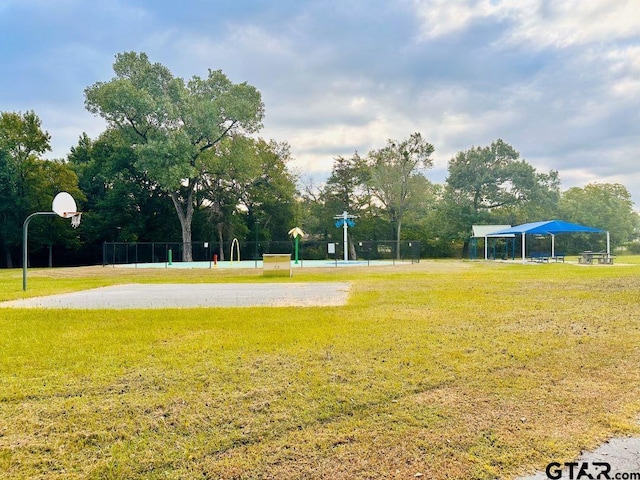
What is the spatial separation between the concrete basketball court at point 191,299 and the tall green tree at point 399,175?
27.6 metres

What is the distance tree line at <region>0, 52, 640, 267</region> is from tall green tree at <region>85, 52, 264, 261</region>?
0.29ft

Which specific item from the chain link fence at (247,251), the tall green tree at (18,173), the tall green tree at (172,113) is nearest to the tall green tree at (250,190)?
the tall green tree at (172,113)

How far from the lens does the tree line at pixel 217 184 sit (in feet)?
99.7

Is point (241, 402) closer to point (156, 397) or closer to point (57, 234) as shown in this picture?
point (156, 397)

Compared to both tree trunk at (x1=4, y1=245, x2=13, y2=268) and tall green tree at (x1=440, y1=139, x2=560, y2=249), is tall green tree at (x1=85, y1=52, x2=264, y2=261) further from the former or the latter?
tall green tree at (x1=440, y1=139, x2=560, y2=249)

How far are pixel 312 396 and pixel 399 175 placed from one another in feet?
117

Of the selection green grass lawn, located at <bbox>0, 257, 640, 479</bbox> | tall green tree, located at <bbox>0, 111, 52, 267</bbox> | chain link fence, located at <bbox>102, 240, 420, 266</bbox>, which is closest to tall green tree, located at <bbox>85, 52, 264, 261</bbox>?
chain link fence, located at <bbox>102, 240, 420, 266</bbox>

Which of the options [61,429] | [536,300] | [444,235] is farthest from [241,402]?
[444,235]

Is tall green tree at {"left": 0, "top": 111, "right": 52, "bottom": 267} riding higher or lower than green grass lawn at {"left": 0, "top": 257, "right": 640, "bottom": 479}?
higher

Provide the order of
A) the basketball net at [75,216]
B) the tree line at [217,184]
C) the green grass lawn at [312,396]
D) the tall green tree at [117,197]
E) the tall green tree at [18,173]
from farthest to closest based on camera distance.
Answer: the tall green tree at [117,197] → the tree line at [217,184] → the tall green tree at [18,173] → the basketball net at [75,216] → the green grass lawn at [312,396]

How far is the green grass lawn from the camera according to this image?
2391 mm

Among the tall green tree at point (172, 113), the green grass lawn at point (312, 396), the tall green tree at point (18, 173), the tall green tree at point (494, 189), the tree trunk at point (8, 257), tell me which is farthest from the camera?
the tall green tree at point (494, 189)

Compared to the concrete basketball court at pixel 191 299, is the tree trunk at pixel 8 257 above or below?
above

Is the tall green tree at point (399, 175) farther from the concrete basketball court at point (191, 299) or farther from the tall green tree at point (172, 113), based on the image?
the concrete basketball court at point (191, 299)
